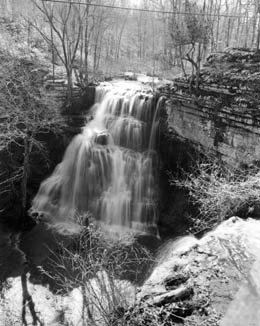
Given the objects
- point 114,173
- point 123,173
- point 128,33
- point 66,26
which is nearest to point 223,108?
point 123,173

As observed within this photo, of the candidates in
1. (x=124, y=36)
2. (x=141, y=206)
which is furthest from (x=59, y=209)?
(x=124, y=36)

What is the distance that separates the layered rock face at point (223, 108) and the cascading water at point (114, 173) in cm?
158

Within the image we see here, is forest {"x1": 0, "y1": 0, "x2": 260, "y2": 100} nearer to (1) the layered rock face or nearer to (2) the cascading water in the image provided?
(1) the layered rock face

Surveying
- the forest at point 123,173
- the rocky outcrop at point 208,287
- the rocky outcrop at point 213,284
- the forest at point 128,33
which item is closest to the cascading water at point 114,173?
the forest at point 123,173

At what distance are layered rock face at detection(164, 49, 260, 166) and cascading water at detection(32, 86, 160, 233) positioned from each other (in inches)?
62.2

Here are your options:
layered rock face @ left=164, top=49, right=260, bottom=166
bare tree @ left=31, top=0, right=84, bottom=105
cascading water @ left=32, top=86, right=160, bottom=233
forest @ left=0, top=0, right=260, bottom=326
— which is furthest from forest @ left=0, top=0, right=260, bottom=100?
cascading water @ left=32, top=86, right=160, bottom=233

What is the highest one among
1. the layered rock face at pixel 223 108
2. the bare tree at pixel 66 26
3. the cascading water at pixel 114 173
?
the bare tree at pixel 66 26

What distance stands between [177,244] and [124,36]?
38864mm

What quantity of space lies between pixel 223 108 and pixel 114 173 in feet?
18.3

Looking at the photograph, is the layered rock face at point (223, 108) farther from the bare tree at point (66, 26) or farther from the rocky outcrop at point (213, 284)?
the bare tree at point (66, 26)

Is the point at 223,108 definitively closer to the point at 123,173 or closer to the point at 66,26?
the point at 123,173

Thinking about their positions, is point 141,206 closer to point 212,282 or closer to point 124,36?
point 212,282

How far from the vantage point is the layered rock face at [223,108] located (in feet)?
33.0

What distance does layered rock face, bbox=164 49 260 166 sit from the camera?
33.0 feet
